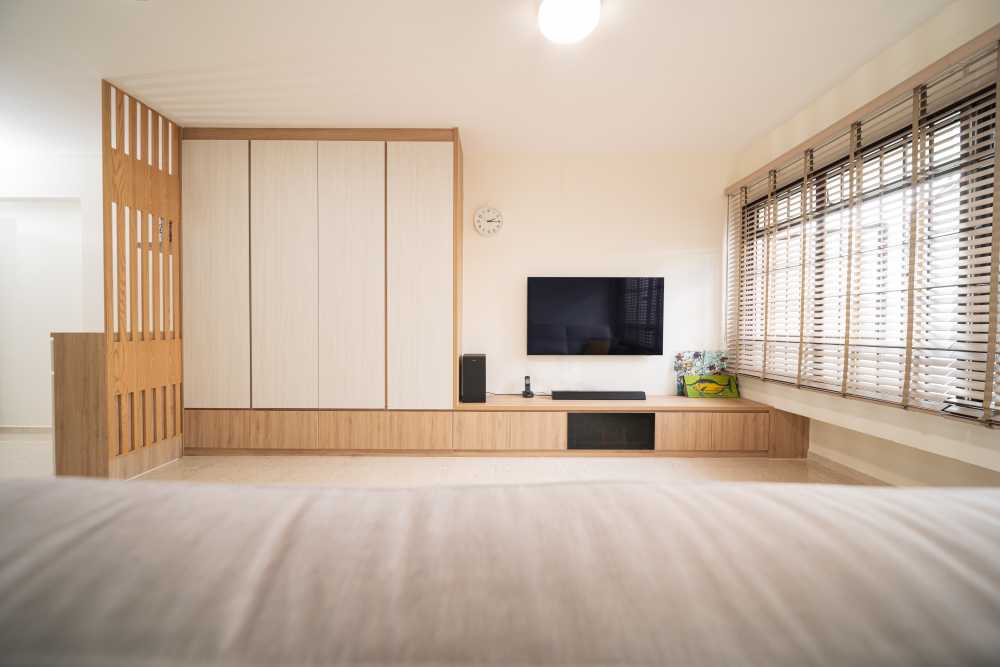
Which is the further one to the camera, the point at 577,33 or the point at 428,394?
the point at 428,394

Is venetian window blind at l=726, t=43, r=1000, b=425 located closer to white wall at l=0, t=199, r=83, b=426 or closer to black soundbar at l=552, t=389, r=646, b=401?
black soundbar at l=552, t=389, r=646, b=401

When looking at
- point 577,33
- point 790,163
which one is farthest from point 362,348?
point 790,163

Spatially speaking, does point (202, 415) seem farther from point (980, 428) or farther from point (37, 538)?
point (980, 428)

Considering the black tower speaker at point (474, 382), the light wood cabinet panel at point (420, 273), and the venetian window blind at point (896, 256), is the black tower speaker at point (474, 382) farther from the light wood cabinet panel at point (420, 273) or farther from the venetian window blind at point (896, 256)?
the venetian window blind at point (896, 256)

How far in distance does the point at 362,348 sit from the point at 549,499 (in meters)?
3.34

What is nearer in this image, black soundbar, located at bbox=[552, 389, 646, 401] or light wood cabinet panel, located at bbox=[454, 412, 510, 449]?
light wood cabinet panel, located at bbox=[454, 412, 510, 449]

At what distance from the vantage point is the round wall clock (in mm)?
4012

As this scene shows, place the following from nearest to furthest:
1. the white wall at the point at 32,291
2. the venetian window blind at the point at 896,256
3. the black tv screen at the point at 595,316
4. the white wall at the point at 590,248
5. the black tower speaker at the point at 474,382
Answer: the venetian window blind at the point at 896,256
the black tower speaker at the point at 474,382
the black tv screen at the point at 595,316
the white wall at the point at 590,248
the white wall at the point at 32,291

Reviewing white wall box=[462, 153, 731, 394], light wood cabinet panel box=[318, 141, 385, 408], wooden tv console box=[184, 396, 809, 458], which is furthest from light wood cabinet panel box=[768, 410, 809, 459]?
light wood cabinet panel box=[318, 141, 385, 408]

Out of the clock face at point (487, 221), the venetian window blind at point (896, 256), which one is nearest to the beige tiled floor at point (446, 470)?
the venetian window blind at point (896, 256)

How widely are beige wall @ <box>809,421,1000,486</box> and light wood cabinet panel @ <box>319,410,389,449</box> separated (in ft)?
11.5

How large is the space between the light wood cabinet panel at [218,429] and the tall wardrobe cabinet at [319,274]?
0.10 metres

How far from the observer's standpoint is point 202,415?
3.48m

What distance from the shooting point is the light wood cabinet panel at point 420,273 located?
3.47 metres
